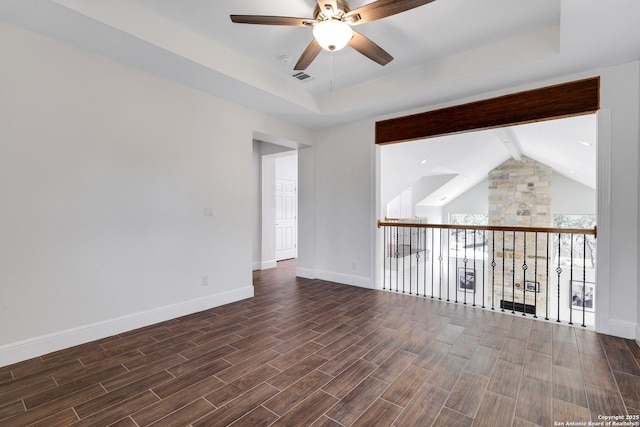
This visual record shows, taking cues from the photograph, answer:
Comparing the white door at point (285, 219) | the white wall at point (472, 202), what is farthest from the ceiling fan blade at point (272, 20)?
the white wall at point (472, 202)

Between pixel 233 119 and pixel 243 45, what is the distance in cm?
105

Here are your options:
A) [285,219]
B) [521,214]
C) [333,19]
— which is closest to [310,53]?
[333,19]

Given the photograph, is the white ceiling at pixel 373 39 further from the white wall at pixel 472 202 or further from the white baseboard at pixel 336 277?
the white wall at pixel 472 202

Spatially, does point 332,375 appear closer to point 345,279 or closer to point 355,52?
point 345,279

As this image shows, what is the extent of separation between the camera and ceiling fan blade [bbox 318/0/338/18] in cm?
205

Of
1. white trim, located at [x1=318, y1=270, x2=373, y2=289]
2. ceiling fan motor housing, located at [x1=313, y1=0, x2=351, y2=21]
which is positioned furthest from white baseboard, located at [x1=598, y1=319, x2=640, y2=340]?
ceiling fan motor housing, located at [x1=313, y1=0, x2=351, y2=21]

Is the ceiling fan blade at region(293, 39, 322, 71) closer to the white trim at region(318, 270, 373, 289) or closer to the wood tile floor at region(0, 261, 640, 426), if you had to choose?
the wood tile floor at region(0, 261, 640, 426)

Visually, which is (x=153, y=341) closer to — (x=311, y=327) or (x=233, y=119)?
(x=311, y=327)

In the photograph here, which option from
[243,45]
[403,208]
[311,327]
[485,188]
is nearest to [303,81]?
[243,45]

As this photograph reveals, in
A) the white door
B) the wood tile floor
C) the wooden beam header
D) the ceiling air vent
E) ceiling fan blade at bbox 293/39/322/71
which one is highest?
the ceiling air vent

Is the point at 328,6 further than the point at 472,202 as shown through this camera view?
No

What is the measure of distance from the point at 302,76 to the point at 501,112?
7.87 ft

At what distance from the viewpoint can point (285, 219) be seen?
715cm

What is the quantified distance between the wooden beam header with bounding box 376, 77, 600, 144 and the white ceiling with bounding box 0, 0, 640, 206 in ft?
0.49
